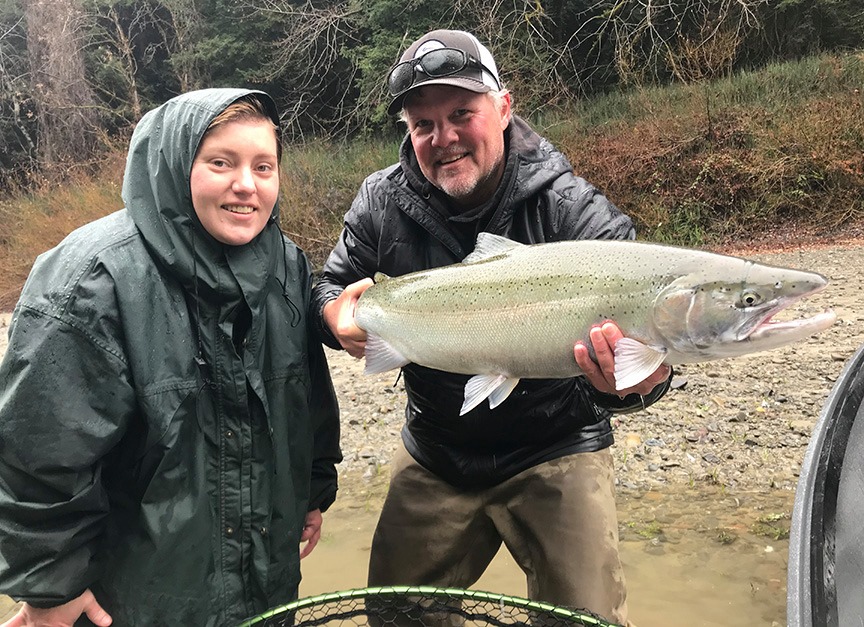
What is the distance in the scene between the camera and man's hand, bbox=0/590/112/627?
2.24m

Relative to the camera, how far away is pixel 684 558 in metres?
4.27

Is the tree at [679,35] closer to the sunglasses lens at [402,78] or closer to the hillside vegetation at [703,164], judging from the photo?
the hillside vegetation at [703,164]

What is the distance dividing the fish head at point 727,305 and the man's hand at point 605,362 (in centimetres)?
17

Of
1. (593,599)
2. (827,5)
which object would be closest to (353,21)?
(827,5)

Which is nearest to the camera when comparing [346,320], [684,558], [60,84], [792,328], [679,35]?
[792,328]

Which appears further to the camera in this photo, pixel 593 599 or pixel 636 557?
pixel 636 557

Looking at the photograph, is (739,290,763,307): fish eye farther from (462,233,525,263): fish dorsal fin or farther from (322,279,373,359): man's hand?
(322,279,373,359): man's hand

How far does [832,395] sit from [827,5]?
60.8ft

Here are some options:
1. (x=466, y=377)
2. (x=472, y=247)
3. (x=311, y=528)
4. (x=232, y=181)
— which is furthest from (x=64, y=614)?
(x=472, y=247)

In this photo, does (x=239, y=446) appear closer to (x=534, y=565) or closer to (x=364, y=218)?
(x=364, y=218)

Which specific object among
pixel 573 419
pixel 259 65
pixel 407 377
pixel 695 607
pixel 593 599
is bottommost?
pixel 695 607

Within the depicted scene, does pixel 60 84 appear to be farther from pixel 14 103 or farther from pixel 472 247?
pixel 472 247

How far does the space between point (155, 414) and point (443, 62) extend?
1.86 metres

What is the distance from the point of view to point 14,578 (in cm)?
213
